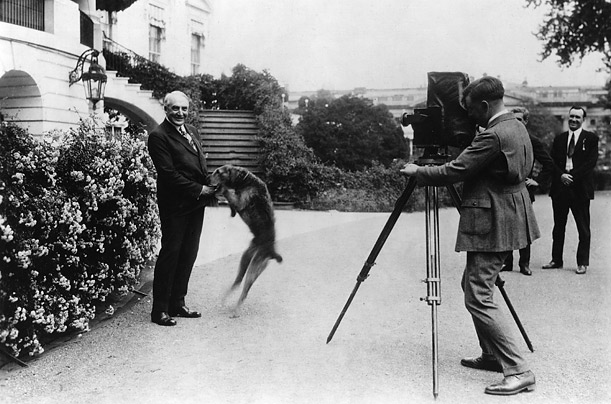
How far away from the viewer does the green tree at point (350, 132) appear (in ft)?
75.4

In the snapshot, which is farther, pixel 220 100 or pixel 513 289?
pixel 220 100

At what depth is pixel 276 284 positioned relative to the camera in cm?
746

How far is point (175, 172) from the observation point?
5645 mm

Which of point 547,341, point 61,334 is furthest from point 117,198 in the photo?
point 547,341

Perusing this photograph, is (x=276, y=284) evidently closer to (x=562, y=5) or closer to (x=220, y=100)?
(x=220, y=100)

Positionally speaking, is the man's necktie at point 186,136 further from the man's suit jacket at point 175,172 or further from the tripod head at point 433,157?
the tripod head at point 433,157

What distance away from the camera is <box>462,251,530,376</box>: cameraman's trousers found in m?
3.97

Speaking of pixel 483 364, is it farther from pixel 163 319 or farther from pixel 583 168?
pixel 583 168

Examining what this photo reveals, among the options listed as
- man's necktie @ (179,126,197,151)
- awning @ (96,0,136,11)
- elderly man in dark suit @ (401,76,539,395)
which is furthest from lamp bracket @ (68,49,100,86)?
elderly man in dark suit @ (401,76,539,395)

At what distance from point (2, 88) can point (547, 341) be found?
44.4 ft

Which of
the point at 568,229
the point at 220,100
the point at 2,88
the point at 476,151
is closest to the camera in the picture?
the point at 476,151

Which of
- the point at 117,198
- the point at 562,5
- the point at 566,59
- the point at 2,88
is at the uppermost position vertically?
the point at 562,5

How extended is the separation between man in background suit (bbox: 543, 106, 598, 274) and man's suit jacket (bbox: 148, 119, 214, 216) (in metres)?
5.24

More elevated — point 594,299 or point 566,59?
point 566,59
